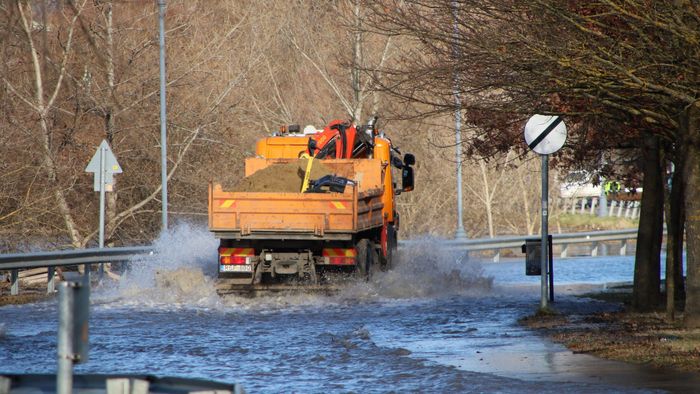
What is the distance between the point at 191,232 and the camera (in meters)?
24.1

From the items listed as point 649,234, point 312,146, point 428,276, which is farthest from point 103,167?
point 649,234

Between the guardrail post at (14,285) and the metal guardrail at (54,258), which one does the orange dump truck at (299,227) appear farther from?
the guardrail post at (14,285)

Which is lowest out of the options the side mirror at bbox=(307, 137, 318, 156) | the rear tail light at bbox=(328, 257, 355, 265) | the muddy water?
the muddy water

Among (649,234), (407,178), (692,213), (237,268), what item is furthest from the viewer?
(407,178)

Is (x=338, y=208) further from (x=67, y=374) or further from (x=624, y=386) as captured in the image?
(x=67, y=374)

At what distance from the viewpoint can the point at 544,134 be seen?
16094 mm

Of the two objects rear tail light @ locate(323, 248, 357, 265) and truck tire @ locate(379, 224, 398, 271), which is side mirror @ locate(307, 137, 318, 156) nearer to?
truck tire @ locate(379, 224, 398, 271)

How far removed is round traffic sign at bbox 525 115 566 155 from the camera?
16109mm

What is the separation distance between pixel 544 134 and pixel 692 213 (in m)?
3.08

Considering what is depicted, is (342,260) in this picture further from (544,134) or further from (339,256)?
(544,134)

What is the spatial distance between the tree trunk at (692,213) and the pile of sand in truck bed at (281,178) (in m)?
7.78

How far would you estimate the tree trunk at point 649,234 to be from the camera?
668 inches

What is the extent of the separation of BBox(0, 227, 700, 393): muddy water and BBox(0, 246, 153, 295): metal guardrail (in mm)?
420

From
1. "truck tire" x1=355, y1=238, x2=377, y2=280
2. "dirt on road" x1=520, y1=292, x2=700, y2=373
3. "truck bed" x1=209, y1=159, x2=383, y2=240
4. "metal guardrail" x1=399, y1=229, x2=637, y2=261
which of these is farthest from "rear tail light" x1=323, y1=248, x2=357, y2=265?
"metal guardrail" x1=399, y1=229, x2=637, y2=261
